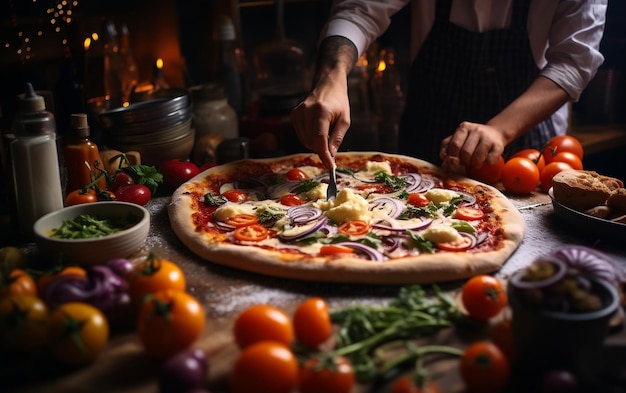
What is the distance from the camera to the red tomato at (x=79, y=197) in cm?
271

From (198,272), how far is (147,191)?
82 cm

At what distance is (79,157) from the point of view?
288cm

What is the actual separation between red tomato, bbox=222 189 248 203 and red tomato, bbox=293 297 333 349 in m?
1.29

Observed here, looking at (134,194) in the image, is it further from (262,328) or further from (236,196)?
(262,328)

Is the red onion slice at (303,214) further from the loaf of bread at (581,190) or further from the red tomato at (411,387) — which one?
the red tomato at (411,387)

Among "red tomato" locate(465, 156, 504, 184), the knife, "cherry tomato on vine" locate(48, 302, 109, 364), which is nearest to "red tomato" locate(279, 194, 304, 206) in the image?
the knife

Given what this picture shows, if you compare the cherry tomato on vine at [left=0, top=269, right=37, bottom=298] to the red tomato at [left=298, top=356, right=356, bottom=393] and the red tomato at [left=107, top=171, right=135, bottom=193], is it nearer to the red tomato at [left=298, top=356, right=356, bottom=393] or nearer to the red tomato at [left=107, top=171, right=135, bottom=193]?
the red tomato at [left=298, top=356, right=356, bottom=393]

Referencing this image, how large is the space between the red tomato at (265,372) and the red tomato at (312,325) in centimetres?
22

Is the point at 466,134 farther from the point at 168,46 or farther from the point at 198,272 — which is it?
the point at 168,46

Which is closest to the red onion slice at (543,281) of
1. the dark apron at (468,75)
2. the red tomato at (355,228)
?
the red tomato at (355,228)

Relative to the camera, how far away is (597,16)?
11.4ft

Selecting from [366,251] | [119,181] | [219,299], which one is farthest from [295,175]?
[219,299]

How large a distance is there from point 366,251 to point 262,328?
0.75 m

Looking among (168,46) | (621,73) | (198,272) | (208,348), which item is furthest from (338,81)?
(621,73)
